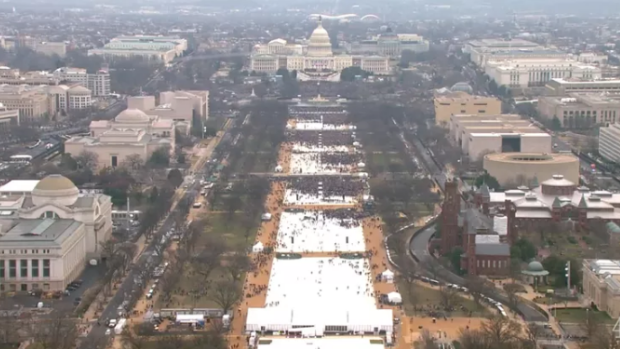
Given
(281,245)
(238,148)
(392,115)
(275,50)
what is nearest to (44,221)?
(281,245)

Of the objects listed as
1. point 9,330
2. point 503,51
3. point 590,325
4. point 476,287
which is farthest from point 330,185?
point 503,51

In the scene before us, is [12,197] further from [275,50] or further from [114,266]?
[275,50]

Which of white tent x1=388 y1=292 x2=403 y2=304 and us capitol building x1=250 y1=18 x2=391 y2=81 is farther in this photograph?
us capitol building x1=250 y1=18 x2=391 y2=81

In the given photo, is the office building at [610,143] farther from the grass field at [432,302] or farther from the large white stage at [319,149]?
the grass field at [432,302]

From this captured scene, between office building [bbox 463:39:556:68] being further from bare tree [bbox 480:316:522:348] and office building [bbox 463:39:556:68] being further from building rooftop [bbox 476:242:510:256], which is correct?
bare tree [bbox 480:316:522:348]

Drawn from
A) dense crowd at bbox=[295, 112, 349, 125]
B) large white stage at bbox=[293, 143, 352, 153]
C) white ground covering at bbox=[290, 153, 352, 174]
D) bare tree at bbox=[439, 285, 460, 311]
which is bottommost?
dense crowd at bbox=[295, 112, 349, 125]

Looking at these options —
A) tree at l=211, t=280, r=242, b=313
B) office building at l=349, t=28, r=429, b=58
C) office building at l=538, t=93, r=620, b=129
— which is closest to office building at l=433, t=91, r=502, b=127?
office building at l=538, t=93, r=620, b=129

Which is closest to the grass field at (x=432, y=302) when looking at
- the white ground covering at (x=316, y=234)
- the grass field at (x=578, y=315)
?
the grass field at (x=578, y=315)
